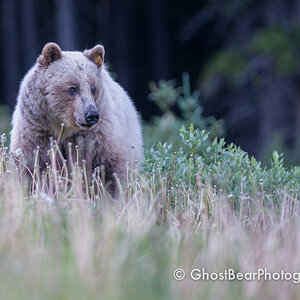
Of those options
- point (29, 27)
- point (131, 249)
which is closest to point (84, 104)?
A: point (131, 249)

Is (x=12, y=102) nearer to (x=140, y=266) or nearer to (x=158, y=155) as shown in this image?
(x=158, y=155)

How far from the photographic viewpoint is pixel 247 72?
1558cm

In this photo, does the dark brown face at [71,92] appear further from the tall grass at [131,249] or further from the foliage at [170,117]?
the foliage at [170,117]

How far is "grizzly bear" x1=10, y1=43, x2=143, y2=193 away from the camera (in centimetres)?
589

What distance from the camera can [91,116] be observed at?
566 centimetres

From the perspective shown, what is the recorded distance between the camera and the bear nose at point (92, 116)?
18.5 feet

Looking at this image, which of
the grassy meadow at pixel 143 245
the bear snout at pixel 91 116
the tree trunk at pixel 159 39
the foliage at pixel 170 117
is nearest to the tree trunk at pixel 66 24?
the tree trunk at pixel 159 39

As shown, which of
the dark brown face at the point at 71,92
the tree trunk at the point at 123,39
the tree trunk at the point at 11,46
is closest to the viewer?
the dark brown face at the point at 71,92

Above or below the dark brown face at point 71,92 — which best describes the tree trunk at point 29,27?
above

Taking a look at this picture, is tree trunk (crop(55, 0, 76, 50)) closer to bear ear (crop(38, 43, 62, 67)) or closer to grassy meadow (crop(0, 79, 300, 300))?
bear ear (crop(38, 43, 62, 67))

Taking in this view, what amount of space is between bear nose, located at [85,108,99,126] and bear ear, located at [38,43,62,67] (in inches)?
27.9

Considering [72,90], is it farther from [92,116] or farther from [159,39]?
[159,39]

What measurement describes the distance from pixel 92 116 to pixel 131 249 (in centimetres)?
222

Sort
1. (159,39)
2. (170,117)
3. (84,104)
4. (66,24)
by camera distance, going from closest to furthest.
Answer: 1. (84,104)
2. (170,117)
3. (66,24)
4. (159,39)
